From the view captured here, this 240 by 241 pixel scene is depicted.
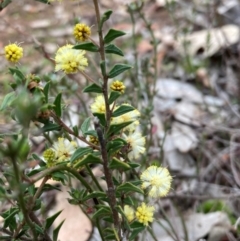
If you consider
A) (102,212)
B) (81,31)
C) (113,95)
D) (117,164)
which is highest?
(81,31)

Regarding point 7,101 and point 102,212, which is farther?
point 102,212

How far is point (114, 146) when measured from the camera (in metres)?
1.06

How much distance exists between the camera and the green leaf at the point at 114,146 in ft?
3.47

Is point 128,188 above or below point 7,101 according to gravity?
below

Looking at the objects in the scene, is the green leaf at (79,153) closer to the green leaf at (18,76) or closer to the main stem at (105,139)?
the main stem at (105,139)

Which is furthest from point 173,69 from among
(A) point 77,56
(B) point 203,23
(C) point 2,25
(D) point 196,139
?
(A) point 77,56

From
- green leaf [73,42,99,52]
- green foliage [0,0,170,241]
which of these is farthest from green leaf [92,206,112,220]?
green leaf [73,42,99,52]

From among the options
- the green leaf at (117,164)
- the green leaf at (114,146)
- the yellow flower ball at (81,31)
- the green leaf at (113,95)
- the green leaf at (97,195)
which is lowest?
the green leaf at (97,195)

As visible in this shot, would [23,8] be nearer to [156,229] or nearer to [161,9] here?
[161,9]

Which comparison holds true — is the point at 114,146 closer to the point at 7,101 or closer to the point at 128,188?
the point at 128,188

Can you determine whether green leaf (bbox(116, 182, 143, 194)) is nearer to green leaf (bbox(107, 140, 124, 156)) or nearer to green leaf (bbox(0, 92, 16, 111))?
green leaf (bbox(107, 140, 124, 156))

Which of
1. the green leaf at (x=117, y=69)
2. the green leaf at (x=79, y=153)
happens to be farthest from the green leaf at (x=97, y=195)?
the green leaf at (x=117, y=69)

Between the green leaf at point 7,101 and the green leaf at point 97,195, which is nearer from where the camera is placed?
the green leaf at point 7,101

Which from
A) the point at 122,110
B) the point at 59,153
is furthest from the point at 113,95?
the point at 59,153
